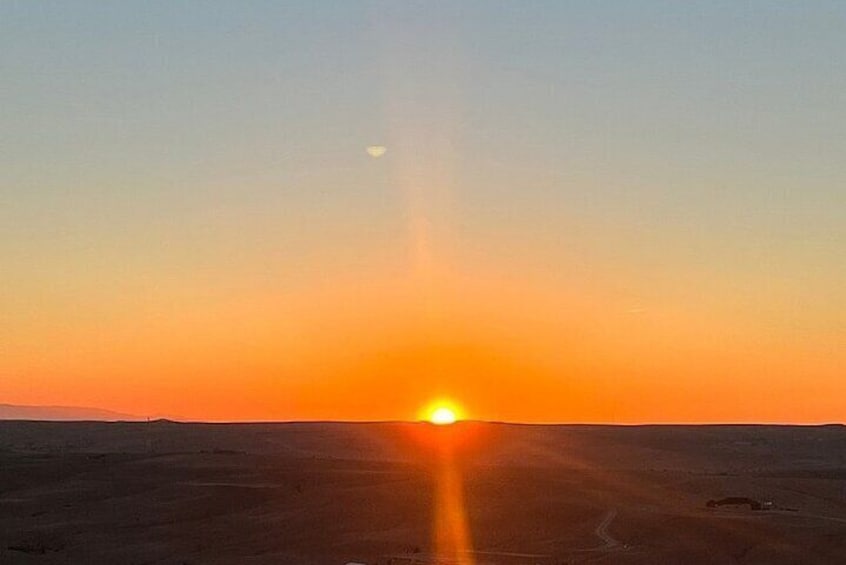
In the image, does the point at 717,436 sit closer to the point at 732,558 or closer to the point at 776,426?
the point at 776,426

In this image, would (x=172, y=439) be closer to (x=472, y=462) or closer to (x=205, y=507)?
(x=472, y=462)

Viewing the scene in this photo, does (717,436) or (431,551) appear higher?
(717,436)

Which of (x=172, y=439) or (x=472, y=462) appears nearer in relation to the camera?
(x=472, y=462)

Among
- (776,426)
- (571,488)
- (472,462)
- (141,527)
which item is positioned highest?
(776,426)

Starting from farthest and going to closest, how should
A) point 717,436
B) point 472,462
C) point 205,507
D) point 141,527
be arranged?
point 717,436 < point 472,462 < point 205,507 < point 141,527

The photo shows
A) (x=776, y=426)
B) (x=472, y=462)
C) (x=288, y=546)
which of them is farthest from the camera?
(x=776, y=426)

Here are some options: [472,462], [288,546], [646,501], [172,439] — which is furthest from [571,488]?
[172,439]

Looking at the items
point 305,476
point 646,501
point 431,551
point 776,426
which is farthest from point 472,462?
point 776,426
